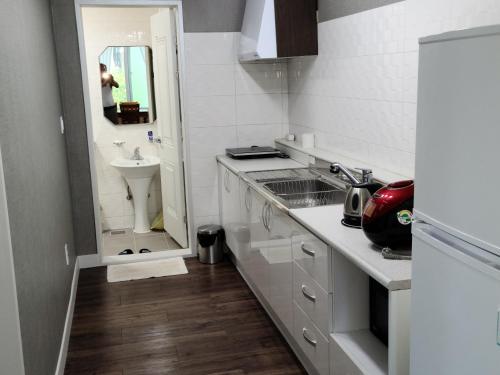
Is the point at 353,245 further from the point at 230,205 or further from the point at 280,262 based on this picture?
the point at 230,205

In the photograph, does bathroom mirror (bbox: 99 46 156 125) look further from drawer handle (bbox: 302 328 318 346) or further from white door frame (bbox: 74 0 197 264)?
drawer handle (bbox: 302 328 318 346)

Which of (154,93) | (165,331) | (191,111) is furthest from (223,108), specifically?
(165,331)

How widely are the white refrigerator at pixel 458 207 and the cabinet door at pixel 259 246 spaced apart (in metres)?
1.99

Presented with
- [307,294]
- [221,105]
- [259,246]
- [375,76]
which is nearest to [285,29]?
[221,105]

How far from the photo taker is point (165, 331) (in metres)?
3.67

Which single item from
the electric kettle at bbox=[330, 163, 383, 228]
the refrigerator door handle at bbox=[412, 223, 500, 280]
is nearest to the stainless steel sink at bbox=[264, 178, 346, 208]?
the electric kettle at bbox=[330, 163, 383, 228]

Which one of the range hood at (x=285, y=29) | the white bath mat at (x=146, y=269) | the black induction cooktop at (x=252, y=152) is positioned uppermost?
the range hood at (x=285, y=29)

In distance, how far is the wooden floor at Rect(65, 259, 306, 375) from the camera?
127 inches

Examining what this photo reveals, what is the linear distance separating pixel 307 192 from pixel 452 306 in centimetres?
230

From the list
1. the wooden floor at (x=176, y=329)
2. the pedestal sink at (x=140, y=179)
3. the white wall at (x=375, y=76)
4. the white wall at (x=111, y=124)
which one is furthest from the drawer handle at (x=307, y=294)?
the white wall at (x=111, y=124)

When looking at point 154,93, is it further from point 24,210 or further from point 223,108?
point 24,210

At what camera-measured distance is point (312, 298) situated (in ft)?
8.94

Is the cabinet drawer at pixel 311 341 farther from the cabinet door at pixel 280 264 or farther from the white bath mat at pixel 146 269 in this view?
the white bath mat at pixel 146 269

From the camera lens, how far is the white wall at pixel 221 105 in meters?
4.85
